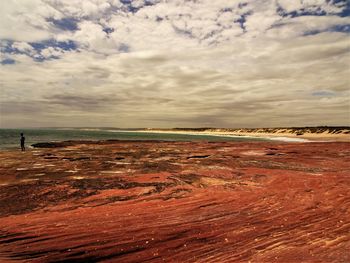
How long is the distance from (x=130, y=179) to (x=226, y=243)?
958 centimetres

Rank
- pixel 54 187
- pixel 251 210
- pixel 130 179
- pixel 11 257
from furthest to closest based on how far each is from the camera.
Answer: pixel 130 179 → pixel 54 187 → pixel 251 210 → pixel 11 257

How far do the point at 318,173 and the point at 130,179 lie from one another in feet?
39.9

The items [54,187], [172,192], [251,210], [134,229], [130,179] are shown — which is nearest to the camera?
[134,229]

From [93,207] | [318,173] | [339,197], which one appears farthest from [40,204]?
[318,173]

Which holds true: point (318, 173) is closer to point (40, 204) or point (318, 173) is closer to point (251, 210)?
point (251, 210)

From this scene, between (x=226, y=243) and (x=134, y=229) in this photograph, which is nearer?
(x=226, y=243)

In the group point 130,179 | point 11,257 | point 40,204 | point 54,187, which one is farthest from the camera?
point 130,179

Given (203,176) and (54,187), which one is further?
(203,176)

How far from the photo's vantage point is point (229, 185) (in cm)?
1520

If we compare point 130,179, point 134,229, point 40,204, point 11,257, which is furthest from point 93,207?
point 130,179

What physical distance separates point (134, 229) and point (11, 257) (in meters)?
3.11

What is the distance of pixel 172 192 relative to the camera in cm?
1344

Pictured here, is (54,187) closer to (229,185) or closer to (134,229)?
(134,229)

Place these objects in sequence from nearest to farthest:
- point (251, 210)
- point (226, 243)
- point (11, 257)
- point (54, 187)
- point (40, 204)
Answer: point (11, 257) < point (226, 243) < point (251, 210) < point (40, 204) < point (54, 187)
